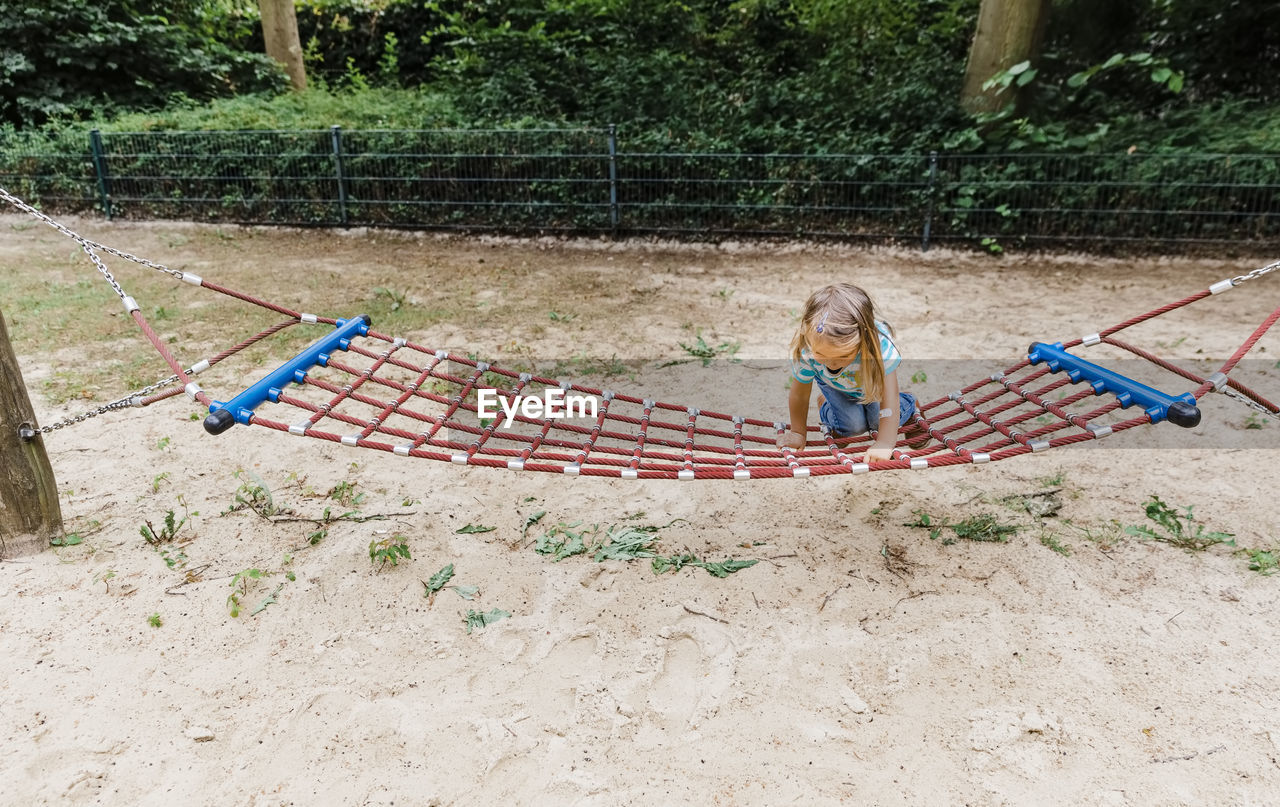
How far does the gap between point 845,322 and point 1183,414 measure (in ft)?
3.44

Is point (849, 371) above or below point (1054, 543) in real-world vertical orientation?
above

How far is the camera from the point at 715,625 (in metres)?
2.64

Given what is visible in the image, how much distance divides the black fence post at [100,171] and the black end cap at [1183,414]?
362 inches

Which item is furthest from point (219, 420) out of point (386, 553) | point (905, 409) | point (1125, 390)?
point (1125, 390)

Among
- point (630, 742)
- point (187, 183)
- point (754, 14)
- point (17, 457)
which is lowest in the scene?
point (630, 742)

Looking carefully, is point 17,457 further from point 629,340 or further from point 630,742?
point 629,340

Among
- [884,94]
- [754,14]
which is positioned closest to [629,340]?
[884,94]

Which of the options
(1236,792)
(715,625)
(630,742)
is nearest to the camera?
(1236,792)

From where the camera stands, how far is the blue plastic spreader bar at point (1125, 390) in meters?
2.53

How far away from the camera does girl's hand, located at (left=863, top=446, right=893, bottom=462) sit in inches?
105

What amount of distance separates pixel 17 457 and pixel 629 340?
3212mm

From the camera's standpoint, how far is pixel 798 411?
119 inches

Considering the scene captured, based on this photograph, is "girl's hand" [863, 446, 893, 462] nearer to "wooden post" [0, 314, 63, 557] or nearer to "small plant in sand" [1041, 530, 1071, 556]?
"small plant in sand" [1041, 530, 1071, 556]

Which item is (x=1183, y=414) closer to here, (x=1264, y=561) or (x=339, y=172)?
(x=1264, y=561)
